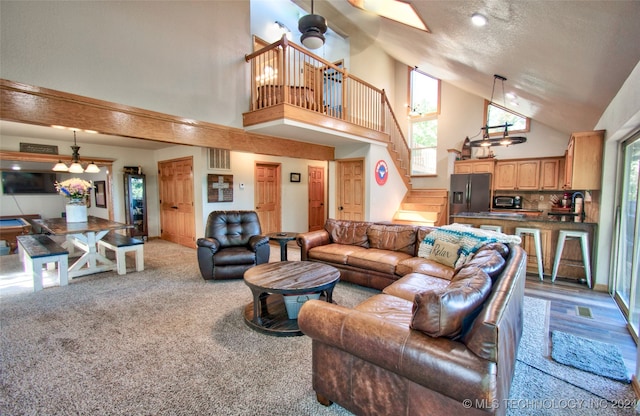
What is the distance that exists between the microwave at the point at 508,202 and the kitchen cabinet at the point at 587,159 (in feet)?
10.7

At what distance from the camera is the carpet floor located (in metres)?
1.79

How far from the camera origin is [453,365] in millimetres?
1197

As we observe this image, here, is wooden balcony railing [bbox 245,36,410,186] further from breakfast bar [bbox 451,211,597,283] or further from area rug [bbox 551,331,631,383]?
area rug [bbox 551,331,631,383]

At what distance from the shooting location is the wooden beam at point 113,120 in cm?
298

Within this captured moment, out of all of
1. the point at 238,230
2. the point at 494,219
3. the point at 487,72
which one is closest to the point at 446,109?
the point at 487,72

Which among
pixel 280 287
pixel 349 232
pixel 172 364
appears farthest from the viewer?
pixel 349 232

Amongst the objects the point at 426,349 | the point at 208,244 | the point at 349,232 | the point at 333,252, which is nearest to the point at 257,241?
the point at 208,244

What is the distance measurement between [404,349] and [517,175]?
7221mm

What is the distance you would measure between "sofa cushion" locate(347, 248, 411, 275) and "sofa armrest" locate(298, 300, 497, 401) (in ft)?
6.24

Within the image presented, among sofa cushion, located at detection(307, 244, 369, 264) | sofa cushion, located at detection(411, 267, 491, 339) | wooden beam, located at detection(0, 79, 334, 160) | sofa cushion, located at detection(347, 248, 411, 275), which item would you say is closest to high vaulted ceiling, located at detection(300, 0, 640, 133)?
sofa cushion, located at detection(411, 267, 491, 339)

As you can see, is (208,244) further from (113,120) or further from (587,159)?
(587,159)

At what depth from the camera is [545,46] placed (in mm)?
2680

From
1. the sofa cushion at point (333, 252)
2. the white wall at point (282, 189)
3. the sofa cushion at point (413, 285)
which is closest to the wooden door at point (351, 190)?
the white wall at point (282, 189)

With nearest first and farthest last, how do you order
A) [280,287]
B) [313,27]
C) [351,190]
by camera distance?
1. [280,287]
2. [313,27]
3. [351,190]
